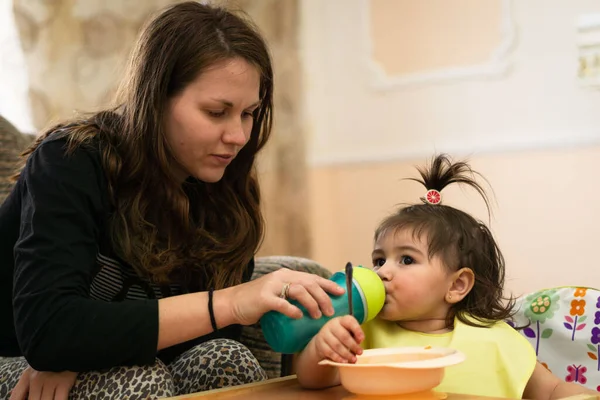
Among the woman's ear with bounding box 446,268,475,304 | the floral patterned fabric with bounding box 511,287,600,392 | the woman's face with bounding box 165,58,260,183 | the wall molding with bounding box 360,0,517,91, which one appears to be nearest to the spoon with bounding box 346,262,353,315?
the woman's ear with bounding box 446,268,475,304

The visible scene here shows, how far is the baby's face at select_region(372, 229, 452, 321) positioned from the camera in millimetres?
1336

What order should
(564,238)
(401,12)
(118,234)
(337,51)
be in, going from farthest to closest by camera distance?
(337,51), (401,12), (564,238), (118,234)

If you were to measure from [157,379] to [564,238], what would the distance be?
2103 mm

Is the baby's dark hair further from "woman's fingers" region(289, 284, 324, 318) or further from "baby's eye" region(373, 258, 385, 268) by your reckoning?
"woman's fingers" region(289, 284, 324, 318)

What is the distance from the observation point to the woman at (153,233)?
3.97ft

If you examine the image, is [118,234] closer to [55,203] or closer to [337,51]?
[55,203]

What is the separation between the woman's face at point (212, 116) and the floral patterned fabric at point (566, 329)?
0.67 metres

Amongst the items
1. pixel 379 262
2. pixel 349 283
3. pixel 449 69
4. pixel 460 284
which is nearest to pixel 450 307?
pixel 460 284

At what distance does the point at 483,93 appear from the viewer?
3168 mm

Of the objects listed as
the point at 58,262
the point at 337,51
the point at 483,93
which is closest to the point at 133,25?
the point at 337,51

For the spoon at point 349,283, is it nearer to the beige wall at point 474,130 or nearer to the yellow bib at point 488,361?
the yellow bib at point 488,361

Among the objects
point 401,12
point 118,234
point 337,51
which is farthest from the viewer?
point 337,51

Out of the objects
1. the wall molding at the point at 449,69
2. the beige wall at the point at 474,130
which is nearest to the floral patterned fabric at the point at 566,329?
the beige wall at the point at 474,130

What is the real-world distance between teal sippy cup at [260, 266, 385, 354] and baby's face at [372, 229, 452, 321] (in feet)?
0.23
